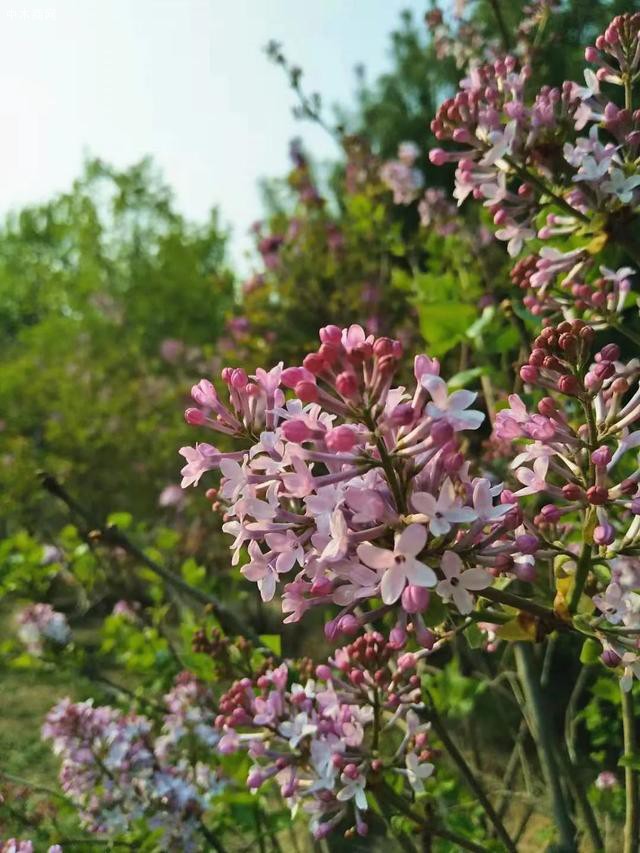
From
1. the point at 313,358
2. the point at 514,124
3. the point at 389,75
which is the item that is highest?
the point at 389,75

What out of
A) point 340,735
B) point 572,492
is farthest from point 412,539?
point 340,735

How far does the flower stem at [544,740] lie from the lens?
2146 millimetres

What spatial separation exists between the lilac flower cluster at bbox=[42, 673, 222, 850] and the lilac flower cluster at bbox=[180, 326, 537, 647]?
2.01 m

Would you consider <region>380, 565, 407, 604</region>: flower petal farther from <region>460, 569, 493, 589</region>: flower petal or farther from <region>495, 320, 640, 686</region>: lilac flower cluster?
<region>495, 320, 640, 686</region>: lilac flower cluster

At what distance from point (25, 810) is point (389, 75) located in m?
14.0

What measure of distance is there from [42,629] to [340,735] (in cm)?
277

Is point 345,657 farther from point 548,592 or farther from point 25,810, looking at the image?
point 25,810

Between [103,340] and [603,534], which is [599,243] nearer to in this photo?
[603,534]

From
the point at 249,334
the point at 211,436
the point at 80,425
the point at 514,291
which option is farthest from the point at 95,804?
the point at 80,425

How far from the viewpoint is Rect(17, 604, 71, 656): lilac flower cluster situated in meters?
3.72

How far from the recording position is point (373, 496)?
813 mm

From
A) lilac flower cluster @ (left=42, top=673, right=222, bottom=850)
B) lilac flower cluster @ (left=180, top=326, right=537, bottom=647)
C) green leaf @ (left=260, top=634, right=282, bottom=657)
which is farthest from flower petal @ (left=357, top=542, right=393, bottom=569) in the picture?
lilac flower cluster @ (left=42, top=673, right=222, bottom=850)

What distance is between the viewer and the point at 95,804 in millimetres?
2752

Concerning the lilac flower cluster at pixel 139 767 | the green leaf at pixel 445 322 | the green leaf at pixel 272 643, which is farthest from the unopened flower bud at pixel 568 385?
the lilac flower cluster at pixel 139 767
